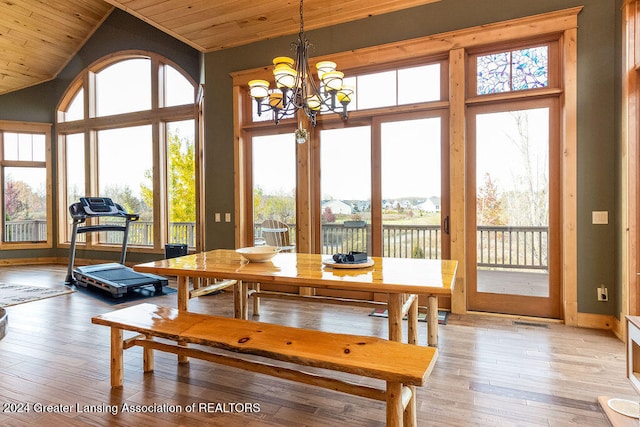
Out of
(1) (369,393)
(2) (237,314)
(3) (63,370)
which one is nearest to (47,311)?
(3) (63,370)

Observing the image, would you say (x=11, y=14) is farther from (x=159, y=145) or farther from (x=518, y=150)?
(x=518, y=150)

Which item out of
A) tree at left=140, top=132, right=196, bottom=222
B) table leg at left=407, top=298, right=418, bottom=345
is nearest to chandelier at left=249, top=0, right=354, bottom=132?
table leg at left=407, top=298, right=418, bottom=345

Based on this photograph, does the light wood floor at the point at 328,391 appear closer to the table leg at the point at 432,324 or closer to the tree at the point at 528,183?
the table leg at the point at 432,324

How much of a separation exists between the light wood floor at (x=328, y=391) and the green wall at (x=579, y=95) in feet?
2.44

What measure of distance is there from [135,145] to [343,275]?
6233 mm

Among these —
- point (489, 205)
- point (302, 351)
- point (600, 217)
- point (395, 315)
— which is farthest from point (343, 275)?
point (600, 217)

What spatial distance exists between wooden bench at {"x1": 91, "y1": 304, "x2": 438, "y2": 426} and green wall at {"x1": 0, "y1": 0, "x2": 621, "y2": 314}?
8.86 ft

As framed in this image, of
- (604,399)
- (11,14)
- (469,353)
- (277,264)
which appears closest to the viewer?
(604,399)

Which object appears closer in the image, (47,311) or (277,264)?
(277,264)

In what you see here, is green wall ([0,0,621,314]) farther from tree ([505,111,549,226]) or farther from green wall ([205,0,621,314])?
tree ([505,111,549,226])

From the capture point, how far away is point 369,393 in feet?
5.54

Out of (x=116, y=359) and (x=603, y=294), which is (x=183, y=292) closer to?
(x=116, y=359)

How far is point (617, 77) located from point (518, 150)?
0.99m

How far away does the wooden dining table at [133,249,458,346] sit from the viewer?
6.25ft
